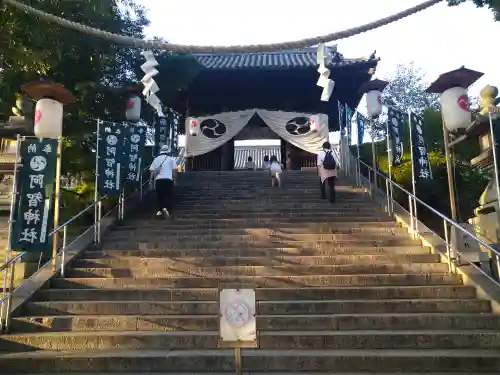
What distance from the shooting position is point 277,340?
230 inches

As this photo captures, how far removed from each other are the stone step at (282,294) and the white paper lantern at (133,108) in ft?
20.4

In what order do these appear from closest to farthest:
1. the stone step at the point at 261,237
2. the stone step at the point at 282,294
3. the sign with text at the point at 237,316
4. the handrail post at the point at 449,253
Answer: the sign with text at the point at 237,316
the stone step at the point at 282,294
the handrail post at the point at 449,253
the stone step at the point at 261,237

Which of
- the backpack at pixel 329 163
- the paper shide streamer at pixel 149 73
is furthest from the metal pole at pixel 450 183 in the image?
the paper shide streamer at pixel 149 73

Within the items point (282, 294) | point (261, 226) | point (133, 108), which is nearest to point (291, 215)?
point (261, 226)

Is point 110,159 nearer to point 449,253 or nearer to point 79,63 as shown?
point 79,63

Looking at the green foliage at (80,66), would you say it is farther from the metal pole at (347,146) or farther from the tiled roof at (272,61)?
the metal pole at (347,146)

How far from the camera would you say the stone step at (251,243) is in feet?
29.0

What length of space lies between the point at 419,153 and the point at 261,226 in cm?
386

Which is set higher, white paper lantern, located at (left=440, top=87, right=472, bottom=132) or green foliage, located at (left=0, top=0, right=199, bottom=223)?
green foliage, located at (left=0, top=0, right=199, bottom=223)

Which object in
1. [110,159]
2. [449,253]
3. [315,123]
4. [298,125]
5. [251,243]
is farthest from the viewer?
[298,125]

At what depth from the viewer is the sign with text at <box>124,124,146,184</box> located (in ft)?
35.9

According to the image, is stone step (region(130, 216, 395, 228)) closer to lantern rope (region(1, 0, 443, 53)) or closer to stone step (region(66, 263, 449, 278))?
stone step (region(66, 263, 449, 278))

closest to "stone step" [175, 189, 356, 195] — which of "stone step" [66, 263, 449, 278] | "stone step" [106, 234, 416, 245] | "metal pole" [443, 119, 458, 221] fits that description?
"stone step" [106, 234, 416, 245]

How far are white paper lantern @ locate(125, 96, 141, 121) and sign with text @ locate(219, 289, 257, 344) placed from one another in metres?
9.20
